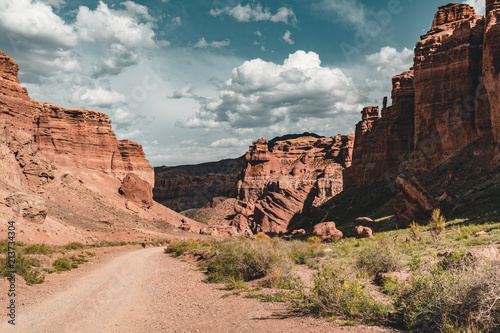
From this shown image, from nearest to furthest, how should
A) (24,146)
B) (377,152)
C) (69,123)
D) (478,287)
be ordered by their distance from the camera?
(478,287) < (24,146) < (377,152) < (69,123)

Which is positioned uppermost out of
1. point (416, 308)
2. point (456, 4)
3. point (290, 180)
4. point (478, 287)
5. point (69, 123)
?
point (456, 4)

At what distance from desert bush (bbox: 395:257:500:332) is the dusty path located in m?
0.88

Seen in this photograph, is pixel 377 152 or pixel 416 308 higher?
pixel 377 152

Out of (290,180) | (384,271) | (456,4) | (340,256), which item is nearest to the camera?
(384,271)

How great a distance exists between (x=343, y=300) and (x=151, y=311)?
574 centimetres

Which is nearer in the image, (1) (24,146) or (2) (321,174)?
(1) (24,146)

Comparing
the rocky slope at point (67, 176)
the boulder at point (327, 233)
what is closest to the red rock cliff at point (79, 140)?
the rocky slope at point (67, 176)

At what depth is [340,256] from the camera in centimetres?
1791

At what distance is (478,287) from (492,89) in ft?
113

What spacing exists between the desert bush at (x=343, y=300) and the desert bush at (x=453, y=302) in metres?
0.69

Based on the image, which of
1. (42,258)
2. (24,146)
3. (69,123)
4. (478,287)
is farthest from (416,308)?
(69,123)

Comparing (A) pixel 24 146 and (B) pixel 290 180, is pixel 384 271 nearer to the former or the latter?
(A) pixel 24 146

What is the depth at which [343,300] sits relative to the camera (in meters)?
8.50

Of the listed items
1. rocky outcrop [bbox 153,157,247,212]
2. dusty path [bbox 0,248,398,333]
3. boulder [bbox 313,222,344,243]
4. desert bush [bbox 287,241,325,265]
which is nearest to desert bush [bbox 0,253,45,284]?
dusty path [bbox 0,248,398,333]
